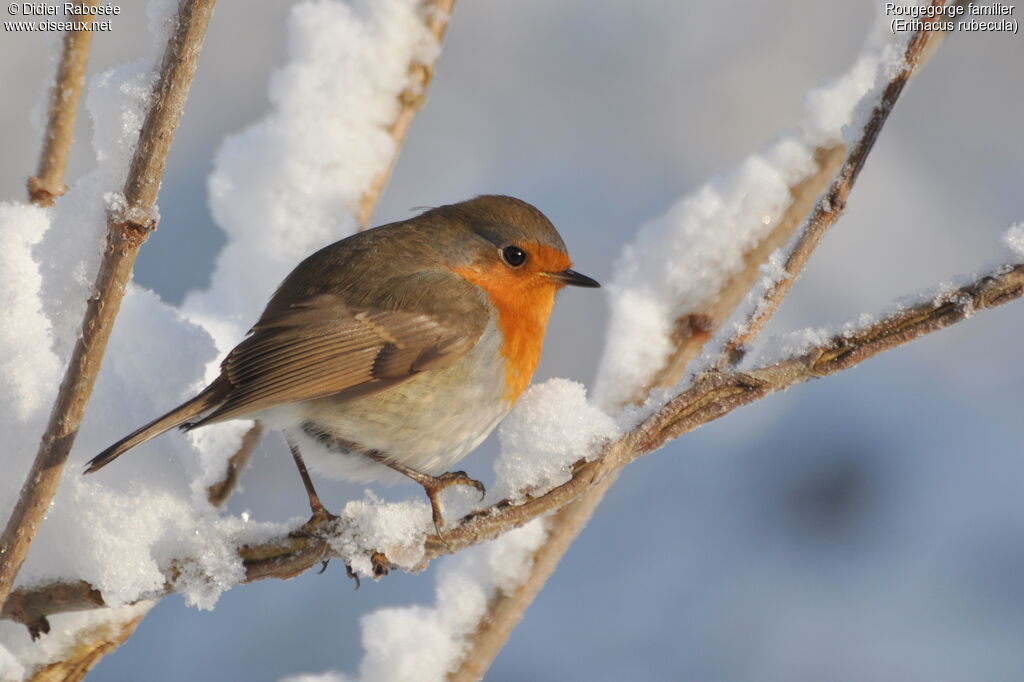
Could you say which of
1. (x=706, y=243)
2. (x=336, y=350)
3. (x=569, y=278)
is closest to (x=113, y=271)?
(x=336, y=350)

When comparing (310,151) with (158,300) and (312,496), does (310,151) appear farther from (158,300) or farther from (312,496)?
(312,496)

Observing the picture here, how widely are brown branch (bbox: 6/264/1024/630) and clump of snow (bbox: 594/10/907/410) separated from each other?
354 mm

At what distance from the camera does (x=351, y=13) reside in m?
2.62

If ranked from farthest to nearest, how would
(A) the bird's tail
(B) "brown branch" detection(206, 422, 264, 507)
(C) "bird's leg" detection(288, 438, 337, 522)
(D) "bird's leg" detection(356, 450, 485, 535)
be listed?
(B) "brown branch" detection(206, 422, 264, 507) → (D) "bird's leg" detection(356, 450, 485, 535) → (C) "bird's leg" detection(288, 438, 337, 522) → (A) the bird's tail

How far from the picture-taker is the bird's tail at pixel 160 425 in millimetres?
1650

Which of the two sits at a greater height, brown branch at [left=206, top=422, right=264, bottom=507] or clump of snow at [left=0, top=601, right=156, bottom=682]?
brown branch at [left=206, top=422, right=264, bottom=507]

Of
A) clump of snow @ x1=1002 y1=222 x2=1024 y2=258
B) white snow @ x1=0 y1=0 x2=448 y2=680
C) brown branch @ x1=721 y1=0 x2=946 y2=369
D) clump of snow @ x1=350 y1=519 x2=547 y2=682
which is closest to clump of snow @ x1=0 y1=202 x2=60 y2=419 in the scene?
white snow @ x1=0 y1=0 x2=448 y2=680

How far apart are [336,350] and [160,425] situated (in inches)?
21.4

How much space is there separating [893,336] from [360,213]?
1509mm

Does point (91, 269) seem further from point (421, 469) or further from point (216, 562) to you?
point (421, 469)

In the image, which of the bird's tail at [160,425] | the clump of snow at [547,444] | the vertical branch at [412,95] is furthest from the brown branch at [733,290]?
the vertical branch at [412,95]

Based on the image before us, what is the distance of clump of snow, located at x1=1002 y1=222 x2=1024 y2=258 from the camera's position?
5.08 feet

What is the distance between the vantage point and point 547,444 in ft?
5.79

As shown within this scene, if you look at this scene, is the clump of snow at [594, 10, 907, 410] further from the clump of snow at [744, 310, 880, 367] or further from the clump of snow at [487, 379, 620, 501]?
the clump of snow at [744, 310, 880, 367]
